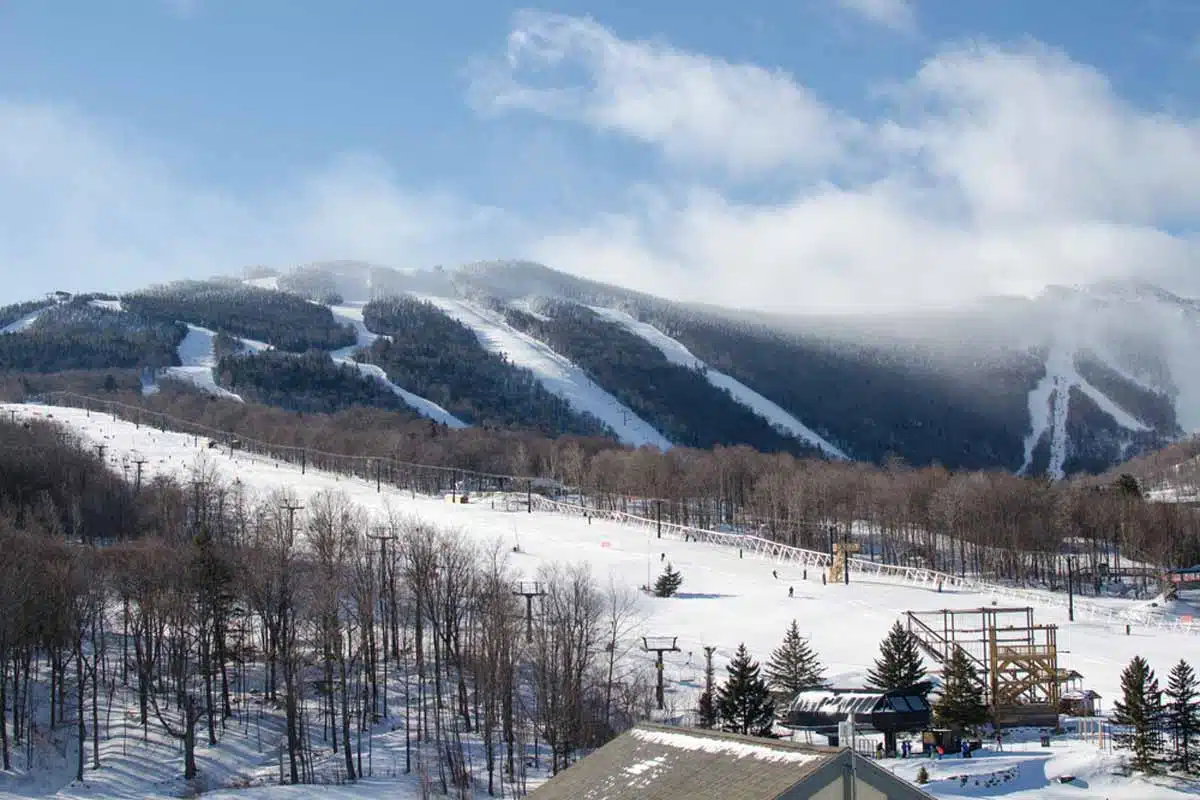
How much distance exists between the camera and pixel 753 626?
57.6 metres

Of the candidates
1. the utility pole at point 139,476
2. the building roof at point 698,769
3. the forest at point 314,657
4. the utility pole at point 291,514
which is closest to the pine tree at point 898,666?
the forest at point 314,657

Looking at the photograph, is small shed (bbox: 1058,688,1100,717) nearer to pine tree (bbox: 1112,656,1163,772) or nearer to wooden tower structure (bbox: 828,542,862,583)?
pine tree (bbox: 1112,656,1163,772)

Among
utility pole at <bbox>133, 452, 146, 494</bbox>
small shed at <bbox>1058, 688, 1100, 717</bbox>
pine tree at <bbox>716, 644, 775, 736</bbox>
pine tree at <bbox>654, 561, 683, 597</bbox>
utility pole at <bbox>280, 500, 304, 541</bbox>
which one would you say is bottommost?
small shed at <bbox>1058, 688, 1100, 717</bbox>

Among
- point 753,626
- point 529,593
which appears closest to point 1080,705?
point 753,626

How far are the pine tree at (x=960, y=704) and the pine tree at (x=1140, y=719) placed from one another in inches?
206

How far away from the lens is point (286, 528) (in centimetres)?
7069

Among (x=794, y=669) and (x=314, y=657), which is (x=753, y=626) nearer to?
(x=794, y=669)

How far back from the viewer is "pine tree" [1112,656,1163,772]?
32.7 metres

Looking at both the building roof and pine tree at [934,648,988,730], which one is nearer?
the building roof

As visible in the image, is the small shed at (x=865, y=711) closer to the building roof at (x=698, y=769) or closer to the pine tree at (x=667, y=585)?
the building roof at (x=698, y=769)

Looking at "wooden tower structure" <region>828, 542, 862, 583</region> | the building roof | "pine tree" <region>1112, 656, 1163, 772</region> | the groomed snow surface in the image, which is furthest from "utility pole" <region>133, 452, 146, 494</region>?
the building roof

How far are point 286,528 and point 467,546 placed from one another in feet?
37.4

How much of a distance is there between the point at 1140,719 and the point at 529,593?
2875 cm

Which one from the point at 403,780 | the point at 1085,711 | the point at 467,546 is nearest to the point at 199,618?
the point at 403,780
